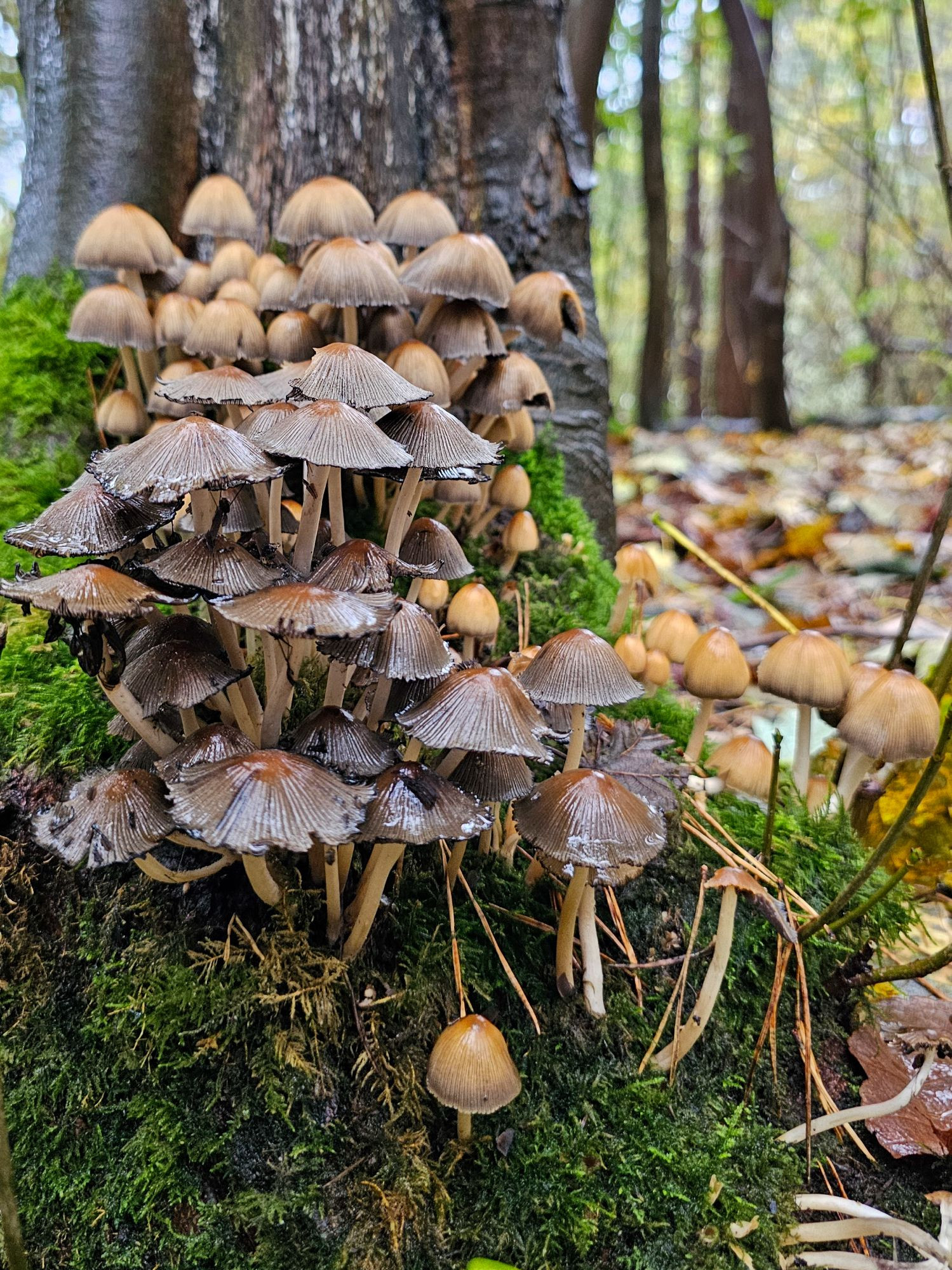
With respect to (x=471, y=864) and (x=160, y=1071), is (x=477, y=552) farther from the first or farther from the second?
(x=160, y=1071)

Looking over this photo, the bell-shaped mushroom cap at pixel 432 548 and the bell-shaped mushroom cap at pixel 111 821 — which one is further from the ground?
the bell-shaped mushroom cap at pixel 432 548

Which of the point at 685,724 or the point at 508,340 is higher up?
the point at 508,340

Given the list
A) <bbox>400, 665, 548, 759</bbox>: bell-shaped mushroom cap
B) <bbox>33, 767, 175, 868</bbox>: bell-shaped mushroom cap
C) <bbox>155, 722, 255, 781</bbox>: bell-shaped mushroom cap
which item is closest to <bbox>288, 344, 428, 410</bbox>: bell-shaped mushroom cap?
<bbox>400, 665, 548, 759</bbox>: bell-shaped mushroom cap

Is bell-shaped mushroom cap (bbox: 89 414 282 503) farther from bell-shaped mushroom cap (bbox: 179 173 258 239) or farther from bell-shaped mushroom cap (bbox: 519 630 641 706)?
bell-shaped mushroom cap (bbox: 179 173 258 239)

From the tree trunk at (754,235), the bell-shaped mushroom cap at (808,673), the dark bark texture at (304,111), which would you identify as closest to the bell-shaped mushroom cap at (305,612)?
the bell-shaped mushroom cap at (808,673)

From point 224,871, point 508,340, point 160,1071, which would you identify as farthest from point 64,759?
point 508,340

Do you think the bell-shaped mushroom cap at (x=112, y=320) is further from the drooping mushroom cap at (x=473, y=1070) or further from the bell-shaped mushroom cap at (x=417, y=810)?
the drooping mushroom cap at (x=473, y=1070)
